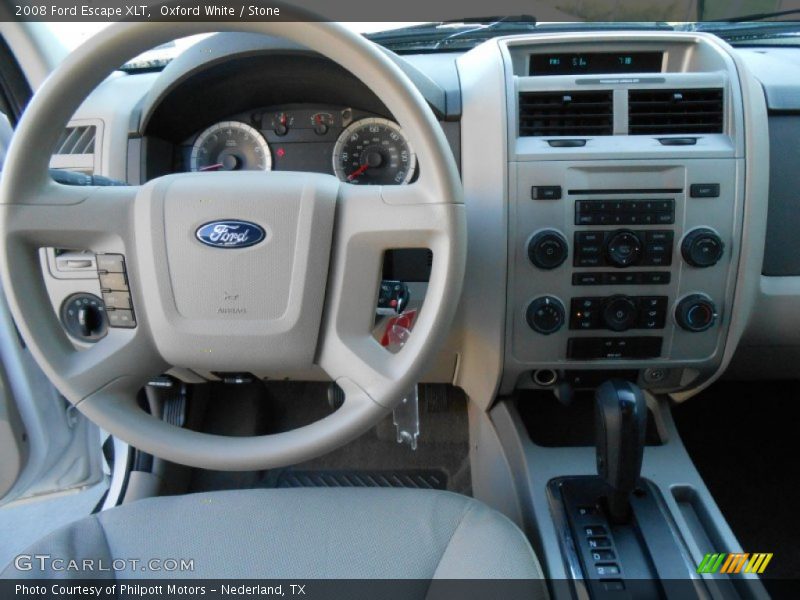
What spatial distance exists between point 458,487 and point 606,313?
34.8 inches

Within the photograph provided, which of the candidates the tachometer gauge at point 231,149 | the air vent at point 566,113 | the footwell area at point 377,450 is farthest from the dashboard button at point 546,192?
the footwell area at point 377,450

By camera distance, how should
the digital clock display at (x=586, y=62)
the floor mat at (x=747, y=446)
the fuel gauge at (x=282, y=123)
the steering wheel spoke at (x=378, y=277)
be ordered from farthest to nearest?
the floor mat at (x=747, y=446) → the fuel gauge at (x=282, y=123) → the digital clock display at (x=586, y=62) → the steering wheel spoke at (x=378, y=277)

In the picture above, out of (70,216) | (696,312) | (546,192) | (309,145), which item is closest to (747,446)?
(696,312)

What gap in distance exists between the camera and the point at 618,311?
4.28ft

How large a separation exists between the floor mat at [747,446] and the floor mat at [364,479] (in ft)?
2.63

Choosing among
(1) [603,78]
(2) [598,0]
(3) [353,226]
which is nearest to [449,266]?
(3) [353,226]

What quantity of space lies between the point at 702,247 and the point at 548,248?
12.2 inches

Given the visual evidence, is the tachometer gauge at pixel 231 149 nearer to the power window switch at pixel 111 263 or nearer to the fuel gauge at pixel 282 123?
the fuel gauge at pixel 282 123

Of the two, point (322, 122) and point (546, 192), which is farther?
point (322, 122)

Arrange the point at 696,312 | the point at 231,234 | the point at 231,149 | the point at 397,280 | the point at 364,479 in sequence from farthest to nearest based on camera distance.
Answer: the point at 364,479, the point at 231,149, the point at 397,280, the point at 696,312, the point at 231,234

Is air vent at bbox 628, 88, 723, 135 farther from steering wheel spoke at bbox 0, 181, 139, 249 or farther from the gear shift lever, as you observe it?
steering wheel spoke at bbox 0, 181, 139, 249

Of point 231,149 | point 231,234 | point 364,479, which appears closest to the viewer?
point 231,234

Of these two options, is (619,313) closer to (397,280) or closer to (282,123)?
(397,280)

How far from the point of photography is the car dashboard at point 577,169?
127cm
